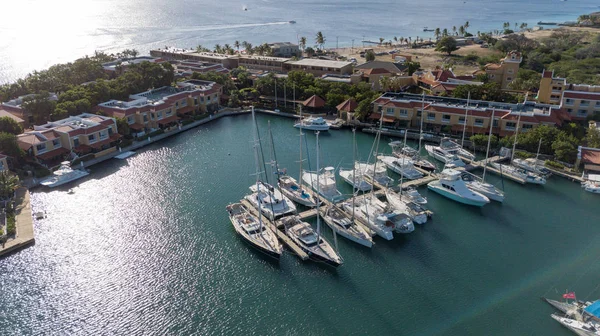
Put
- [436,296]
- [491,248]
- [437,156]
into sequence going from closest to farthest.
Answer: [436,296]
[491,248]
[437,156]

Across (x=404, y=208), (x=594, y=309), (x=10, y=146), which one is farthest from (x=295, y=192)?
(x=10, y=146)

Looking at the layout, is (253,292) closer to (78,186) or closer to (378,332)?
(378,332)

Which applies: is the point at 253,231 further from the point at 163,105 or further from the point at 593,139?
the point at 593,139

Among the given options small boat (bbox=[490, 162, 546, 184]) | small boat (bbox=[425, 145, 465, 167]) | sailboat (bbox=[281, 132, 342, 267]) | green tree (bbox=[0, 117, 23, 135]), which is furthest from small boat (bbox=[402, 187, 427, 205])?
green tree (bbox=[0, 117, 23, 135])

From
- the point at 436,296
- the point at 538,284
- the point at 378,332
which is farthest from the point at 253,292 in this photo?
the point at 538,284

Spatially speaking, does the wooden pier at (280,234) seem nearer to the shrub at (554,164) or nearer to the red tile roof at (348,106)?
the red tile roof at (348,106)

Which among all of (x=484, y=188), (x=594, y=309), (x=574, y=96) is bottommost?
(x=594, y=309)

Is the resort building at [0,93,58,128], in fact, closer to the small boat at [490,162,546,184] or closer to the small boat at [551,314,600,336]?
the small boat at [490,162,546,184]
